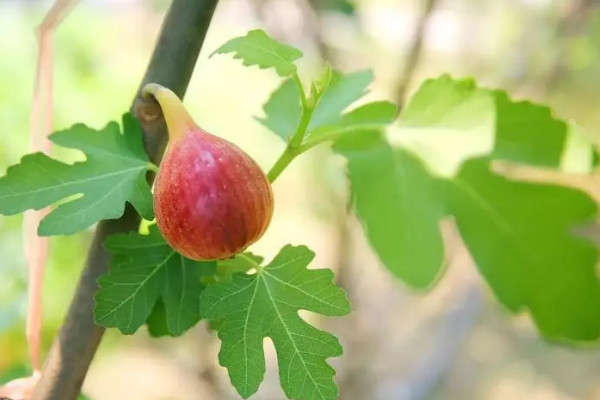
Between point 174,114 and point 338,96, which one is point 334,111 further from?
point 174,114

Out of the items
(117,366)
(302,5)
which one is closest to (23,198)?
(302,5)

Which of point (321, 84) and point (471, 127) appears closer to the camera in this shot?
point (321, 84)

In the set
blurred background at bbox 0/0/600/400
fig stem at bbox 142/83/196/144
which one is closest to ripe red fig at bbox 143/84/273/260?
fig stem at bbox 142/83/196/144

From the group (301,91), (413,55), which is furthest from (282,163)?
(413,55)

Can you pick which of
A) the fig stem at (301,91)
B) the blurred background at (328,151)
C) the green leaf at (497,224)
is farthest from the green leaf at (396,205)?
the blurred background at (328,151)

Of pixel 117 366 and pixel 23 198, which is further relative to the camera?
pixel 117 366

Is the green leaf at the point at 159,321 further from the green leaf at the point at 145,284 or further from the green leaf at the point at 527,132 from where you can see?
the green leaf at the point at 527,132

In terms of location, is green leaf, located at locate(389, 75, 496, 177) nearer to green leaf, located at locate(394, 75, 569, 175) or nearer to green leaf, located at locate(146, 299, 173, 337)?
green leaf, located at locate(394, 75, 569, 175)

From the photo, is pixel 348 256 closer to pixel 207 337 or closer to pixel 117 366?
pixel 207 337
